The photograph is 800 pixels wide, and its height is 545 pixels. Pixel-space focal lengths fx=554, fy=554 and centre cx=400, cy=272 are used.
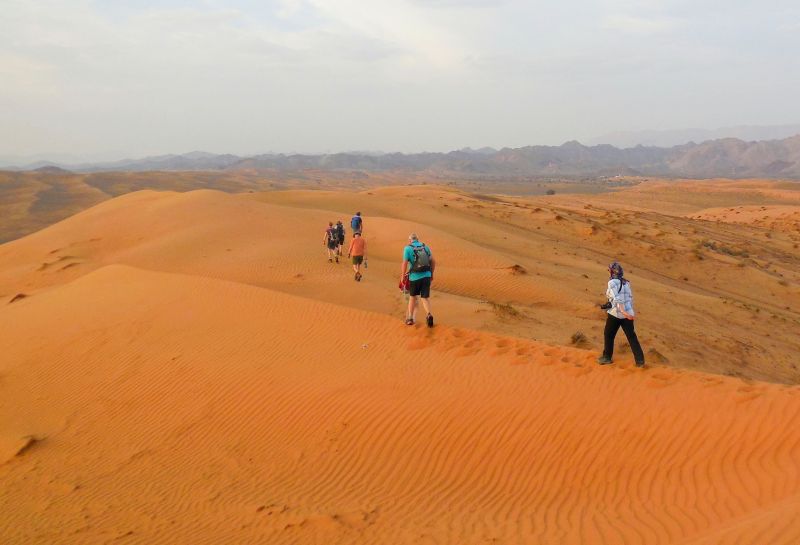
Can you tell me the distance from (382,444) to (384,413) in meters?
0.55

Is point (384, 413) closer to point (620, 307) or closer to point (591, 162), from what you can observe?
point (620, 307)

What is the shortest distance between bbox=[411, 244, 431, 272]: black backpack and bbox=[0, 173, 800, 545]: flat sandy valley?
118cm

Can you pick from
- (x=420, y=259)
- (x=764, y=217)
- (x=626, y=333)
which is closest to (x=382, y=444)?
(x=420, y=259)

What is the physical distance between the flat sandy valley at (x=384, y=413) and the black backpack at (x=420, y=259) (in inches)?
46.3

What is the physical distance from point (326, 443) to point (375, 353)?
2.31 metres

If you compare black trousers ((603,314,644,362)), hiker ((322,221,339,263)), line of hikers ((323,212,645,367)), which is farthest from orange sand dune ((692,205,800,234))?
black trousers ((603,314,644,362))

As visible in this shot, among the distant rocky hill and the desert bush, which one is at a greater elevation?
the distant rocky hill

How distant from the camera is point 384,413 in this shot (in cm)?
720

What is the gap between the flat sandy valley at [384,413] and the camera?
5.29 m

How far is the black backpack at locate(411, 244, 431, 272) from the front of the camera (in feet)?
29.5

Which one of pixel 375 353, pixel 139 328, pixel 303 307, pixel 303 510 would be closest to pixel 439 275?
pixel 303 307

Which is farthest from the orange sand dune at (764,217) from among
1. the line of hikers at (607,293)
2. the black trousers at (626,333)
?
the black trousers at (626,333)

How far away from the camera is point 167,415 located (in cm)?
804

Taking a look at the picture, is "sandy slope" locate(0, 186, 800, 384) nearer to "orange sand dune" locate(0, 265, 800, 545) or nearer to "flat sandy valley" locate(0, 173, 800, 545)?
"flat sandy valley" locate(0, 173, 800, 545)
